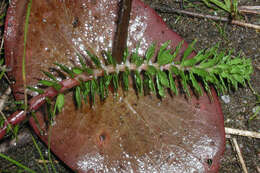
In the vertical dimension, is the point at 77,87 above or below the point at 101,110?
above

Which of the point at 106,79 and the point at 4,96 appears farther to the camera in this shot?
the point at 4,96

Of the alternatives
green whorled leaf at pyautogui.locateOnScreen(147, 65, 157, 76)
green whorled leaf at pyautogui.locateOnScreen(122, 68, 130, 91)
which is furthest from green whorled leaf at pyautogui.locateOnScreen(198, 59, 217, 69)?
green whorled leaf at pyautogui.locateOnScreen(122, 68, 130, 91)

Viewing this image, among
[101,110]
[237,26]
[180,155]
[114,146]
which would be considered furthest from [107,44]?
[237,26]

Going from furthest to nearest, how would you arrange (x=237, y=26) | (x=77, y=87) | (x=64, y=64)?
(x=237, y=26)
(x=64, y=64)
(x=77, y=87)

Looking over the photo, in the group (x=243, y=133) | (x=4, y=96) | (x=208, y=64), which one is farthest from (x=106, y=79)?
(x=243, y=133)

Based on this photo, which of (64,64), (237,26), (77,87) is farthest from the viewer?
(237,26)

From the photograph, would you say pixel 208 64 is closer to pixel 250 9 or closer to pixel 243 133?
pixel 243 133

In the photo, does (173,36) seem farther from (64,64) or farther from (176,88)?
(64,64)
